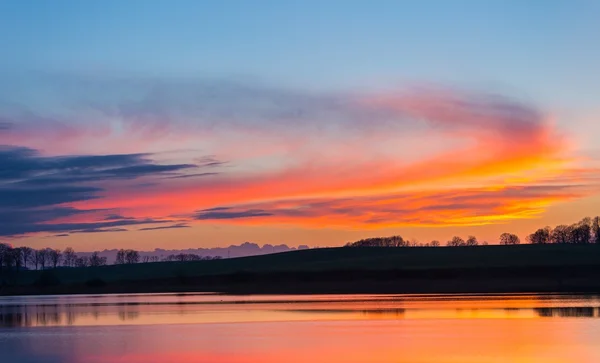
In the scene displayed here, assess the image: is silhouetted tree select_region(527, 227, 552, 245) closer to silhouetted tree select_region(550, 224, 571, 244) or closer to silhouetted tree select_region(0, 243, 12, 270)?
silhouetted tree select_region(550, 224, 571, 244)

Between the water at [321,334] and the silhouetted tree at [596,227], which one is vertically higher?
the silhouetted tree at [596,227]

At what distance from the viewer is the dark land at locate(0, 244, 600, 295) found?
268 feet

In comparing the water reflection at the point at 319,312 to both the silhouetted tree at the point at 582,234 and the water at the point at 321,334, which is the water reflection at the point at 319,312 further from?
the silhouetted tree at the point at 582,234

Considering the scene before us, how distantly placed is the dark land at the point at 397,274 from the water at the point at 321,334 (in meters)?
26.9

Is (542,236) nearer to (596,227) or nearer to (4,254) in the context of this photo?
(596,227)

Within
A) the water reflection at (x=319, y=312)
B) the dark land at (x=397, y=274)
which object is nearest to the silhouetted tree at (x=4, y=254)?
the dark land at (x=397, y=274)

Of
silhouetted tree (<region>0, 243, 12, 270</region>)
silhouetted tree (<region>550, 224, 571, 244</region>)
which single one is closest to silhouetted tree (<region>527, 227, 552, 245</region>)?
silhouetted tree (<region>550, 224, 571, 244</region>)

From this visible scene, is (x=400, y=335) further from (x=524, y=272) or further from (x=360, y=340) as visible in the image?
(x=524, y=272)

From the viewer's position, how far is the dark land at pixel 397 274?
8156 cm

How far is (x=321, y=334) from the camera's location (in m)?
34.2

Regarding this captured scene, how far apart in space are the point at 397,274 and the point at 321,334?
62625mm

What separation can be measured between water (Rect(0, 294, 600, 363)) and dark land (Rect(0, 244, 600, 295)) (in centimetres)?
2694

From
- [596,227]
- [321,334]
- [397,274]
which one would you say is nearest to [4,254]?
[397,274]

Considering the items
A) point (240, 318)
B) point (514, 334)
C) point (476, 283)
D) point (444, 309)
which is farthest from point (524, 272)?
point (514, 334)
